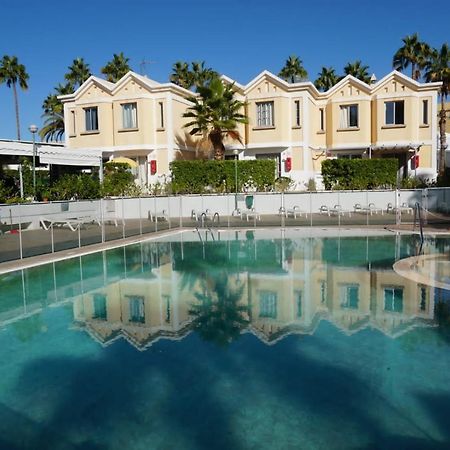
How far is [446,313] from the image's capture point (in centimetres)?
941

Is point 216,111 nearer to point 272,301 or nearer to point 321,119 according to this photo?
point 321,119

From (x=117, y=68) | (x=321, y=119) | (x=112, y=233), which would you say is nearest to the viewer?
(x=112, y=233)

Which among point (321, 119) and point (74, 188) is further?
point (321, 119)

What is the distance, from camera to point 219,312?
9.96 m

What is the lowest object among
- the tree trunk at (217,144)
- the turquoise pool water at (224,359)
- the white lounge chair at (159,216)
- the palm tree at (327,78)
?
the turquoise pool water at (224,359)

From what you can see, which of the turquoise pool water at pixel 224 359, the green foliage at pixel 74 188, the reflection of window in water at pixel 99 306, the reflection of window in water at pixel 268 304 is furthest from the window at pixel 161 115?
the reflection of window in water at pixel 268 304

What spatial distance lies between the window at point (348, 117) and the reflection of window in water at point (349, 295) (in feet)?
79.2

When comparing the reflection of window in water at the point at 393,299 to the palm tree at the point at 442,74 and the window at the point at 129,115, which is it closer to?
the window at the point at 129,115

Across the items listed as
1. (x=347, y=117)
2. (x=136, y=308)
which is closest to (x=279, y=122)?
(x=347, y=117)

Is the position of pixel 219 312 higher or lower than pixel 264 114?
lower

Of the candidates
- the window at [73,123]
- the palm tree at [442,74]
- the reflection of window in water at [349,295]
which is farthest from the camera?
the palm tree at [442,74]

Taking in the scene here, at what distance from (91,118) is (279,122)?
12.9 metres

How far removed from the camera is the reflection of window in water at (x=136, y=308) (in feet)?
31.8

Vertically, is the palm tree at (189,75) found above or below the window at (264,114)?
above
